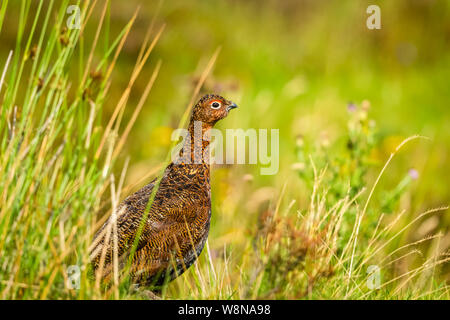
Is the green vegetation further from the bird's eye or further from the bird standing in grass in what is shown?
the bird's eye

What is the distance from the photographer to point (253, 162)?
207 inches

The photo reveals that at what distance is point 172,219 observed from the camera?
9.07ft

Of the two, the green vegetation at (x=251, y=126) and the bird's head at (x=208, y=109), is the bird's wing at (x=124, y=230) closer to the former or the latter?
the green vegetation at (x=251, y=126)

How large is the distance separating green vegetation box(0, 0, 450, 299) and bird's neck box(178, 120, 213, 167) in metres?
0.24

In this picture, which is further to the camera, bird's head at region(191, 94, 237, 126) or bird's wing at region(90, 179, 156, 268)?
bird's head at region(191, 94, 237, 126)

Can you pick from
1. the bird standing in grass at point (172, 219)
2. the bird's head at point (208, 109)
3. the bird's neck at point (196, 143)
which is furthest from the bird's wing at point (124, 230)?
the bird's head at point (208, 109)

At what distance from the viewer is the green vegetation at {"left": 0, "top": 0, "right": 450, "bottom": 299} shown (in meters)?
2.37

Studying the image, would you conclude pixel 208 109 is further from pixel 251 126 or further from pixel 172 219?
pixel 251 126

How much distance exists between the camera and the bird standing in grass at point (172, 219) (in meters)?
2.62

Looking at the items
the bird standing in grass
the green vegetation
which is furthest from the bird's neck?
the green vegetation

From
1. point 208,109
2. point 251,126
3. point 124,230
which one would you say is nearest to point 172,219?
point 124,230

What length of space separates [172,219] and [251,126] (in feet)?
11.0

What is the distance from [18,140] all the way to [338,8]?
6765 mm
